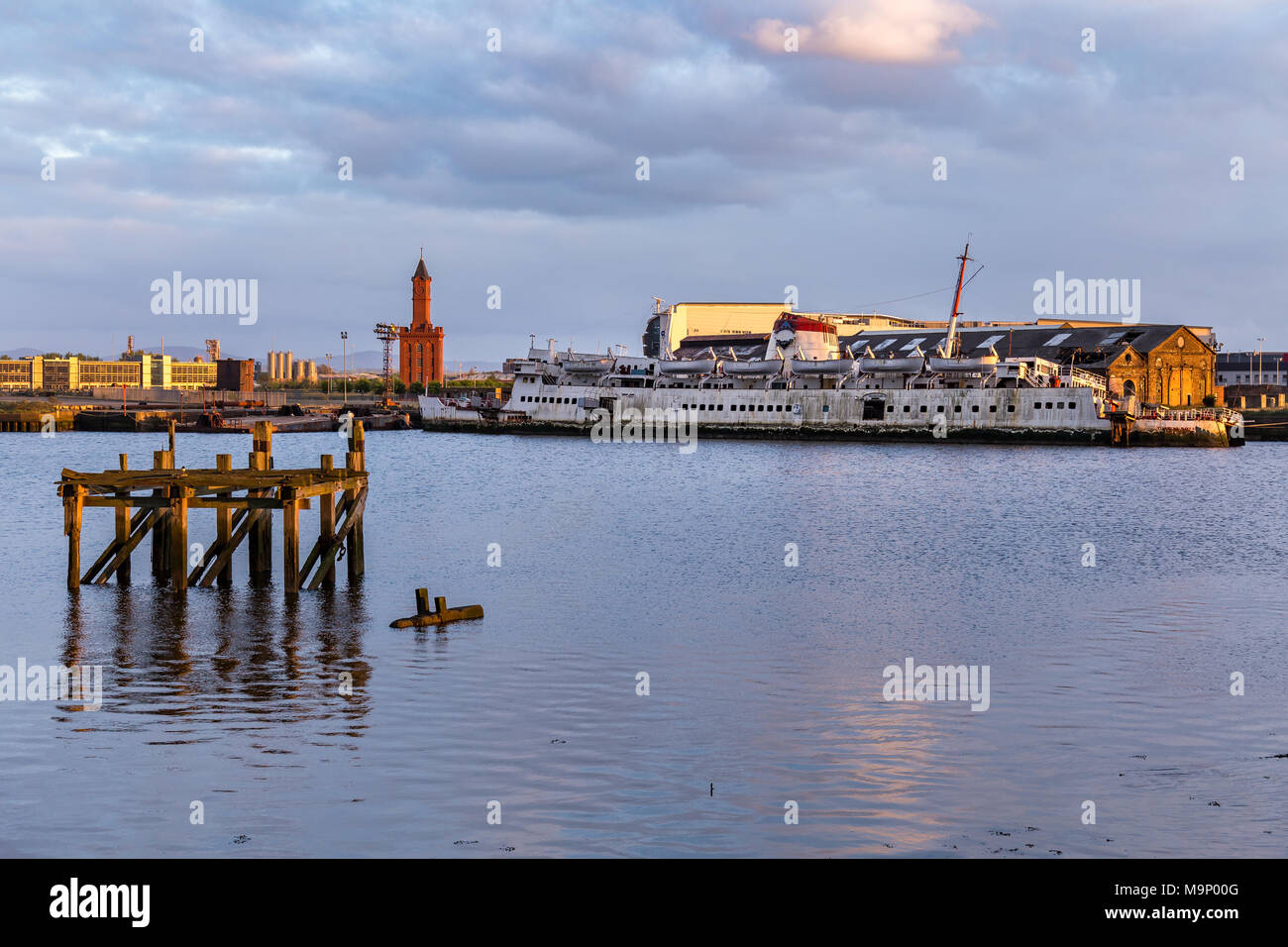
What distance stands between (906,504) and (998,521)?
7110mm

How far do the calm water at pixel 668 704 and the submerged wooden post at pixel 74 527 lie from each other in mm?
517

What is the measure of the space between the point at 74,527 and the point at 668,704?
14701 mm

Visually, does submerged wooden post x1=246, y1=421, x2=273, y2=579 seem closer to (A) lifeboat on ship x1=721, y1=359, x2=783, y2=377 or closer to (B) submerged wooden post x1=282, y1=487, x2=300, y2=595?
(B) submerged wooden post x1=282, y1=487, x2=300, y2=595

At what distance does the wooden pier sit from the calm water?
0.76m

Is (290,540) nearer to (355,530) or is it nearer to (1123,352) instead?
(355,530)

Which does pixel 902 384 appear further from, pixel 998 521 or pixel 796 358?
pixel 998 521

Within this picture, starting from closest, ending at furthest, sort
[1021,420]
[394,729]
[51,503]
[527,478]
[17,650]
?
[394,729] < [17,650] < [51,503] < [527,478] < [1021,420]

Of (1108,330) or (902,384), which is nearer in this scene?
(902,384)

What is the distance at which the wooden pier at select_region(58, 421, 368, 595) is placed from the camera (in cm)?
2447

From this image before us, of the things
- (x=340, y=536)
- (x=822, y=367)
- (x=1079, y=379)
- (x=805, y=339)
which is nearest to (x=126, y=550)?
(x=340, y=536)

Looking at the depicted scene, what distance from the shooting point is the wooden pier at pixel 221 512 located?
24.5m

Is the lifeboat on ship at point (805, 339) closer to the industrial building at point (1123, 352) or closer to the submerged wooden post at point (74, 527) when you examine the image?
the industrial building at point (1123, 352)

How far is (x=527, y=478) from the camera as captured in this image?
65188mm
